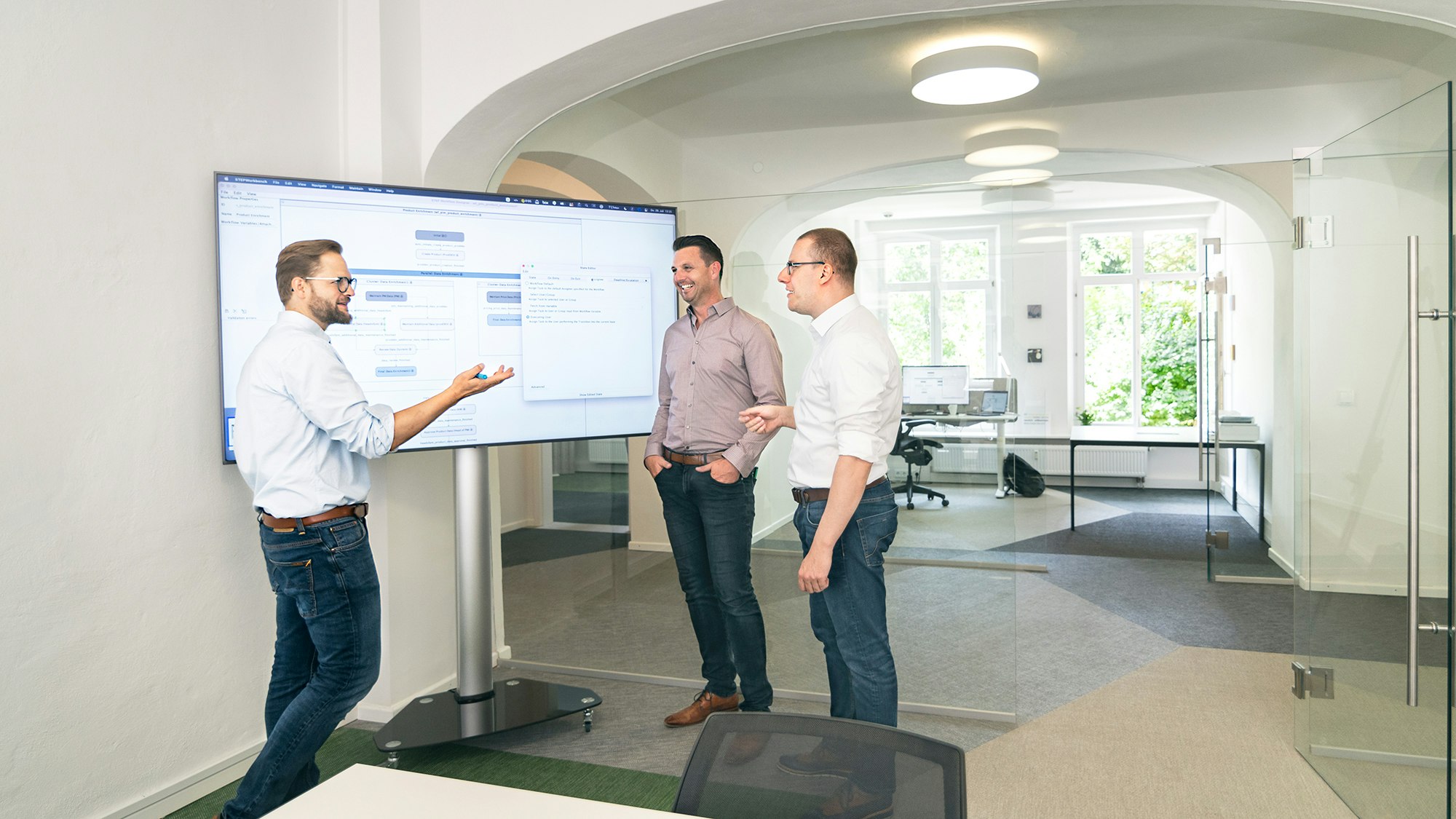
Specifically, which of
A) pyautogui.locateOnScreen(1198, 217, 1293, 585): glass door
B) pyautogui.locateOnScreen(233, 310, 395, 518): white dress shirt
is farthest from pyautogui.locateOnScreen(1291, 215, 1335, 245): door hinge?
pyautogui.locateOnScreen(233, 310, 395, 518): white dress shirt

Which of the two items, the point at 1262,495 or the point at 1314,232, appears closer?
the point at 1314,232

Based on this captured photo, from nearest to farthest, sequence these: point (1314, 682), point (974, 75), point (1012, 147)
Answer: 1. point (1314, 682)
2. point (974, 75)
3. point (1012, 147)

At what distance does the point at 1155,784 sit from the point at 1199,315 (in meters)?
3.67

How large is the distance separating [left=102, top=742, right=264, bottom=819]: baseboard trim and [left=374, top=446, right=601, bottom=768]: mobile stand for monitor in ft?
1.66

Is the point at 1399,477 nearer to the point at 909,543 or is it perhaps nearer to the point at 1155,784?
the point at 1155,784

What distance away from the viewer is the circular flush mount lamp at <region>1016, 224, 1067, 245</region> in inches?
221

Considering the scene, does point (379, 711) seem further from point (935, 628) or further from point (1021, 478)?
point (1021, 478)

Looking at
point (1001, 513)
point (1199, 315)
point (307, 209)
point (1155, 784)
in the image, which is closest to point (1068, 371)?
point (1199, 315)

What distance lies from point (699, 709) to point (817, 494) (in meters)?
1.25

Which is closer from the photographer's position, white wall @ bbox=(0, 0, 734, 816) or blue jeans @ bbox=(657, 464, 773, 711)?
white wall @ bbox=(0, 0, 734, 816)

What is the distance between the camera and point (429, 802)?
1.22 meters

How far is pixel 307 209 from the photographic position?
111 inches

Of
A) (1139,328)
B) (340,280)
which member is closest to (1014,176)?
(340,280)

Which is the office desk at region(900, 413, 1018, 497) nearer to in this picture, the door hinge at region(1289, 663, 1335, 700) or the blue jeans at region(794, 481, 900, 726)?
the blue jeans at region(794, 481, 900, 726)
